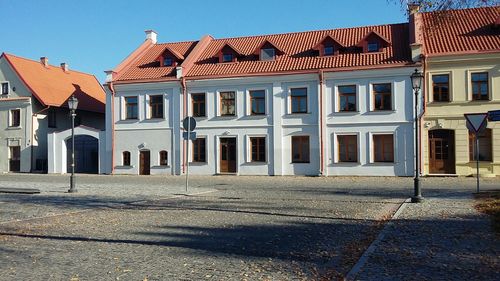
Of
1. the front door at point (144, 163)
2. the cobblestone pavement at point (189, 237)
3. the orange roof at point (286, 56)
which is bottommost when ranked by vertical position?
→ the cobblestone pavement at point (189, 237)

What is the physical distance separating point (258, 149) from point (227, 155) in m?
2.20

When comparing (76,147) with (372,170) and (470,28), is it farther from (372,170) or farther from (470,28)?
(470,28)

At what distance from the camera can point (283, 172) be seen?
32250 millimetres

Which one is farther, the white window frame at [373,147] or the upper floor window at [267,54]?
the upper floor window at [267,54]

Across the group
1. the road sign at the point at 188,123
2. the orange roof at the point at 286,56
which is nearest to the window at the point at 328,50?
the orange roof at the point at 286,56

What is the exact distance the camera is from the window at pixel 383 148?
30547 mm

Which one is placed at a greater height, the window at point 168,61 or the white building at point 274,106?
the window at point 168,61

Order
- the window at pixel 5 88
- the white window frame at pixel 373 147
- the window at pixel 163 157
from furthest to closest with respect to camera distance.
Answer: the window at pixel 5 88 → the window at pixel 163 157 → the white window frame at pixel 373 147

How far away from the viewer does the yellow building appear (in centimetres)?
2889

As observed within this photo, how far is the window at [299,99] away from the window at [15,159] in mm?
22367

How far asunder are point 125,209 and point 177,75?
21.0m

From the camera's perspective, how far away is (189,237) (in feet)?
30.5

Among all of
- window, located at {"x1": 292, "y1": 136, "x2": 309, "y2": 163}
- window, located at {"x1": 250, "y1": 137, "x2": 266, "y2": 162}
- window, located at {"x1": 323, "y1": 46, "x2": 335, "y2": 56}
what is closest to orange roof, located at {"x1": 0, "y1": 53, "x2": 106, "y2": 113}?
window, located at {"x1": 250, "y1": 137, "x2": 266, "y2": 162}

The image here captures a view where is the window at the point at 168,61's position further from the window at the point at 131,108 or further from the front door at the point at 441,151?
the front door at the point at 441,151
